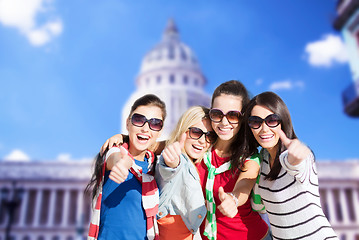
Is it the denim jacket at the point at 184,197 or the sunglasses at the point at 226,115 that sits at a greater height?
the sunglasses at the point at 226,115

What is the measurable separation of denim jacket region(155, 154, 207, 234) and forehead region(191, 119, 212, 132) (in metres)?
0.40

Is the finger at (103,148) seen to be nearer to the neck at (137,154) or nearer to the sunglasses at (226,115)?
the neck at (137,154)

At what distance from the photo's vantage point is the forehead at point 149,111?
2635 millimetres

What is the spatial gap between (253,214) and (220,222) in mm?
275

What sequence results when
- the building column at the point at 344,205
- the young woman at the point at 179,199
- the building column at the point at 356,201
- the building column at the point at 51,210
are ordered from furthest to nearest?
1. the building column at the point at 356,201
2. the building column at the point at 344,205
3. the building column at the point at 51,210
4. the young woman at the point at 179,199

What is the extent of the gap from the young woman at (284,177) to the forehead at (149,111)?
678 mm

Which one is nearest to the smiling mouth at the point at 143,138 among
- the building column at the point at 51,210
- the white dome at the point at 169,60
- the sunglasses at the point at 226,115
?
the sunglasses at the point at 226,115

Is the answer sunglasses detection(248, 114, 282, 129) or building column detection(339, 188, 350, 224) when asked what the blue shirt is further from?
building column detection(339, 188, 350, 224)

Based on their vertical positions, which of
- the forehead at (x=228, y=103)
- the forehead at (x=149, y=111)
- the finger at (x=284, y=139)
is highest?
the forehead at (x=228, y=103)

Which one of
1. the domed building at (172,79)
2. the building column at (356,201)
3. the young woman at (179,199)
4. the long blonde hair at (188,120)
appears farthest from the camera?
the domed building at (172,79)

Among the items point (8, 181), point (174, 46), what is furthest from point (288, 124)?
point (174, 46)

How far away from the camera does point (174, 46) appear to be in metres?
47.6

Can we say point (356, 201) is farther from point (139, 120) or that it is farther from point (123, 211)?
point (123, 211)

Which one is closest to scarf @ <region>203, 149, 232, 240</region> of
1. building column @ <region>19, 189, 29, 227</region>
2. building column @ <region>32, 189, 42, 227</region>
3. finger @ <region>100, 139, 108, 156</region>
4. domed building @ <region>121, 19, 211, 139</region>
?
finger @ <region>100, 139, 108, 156</region>
